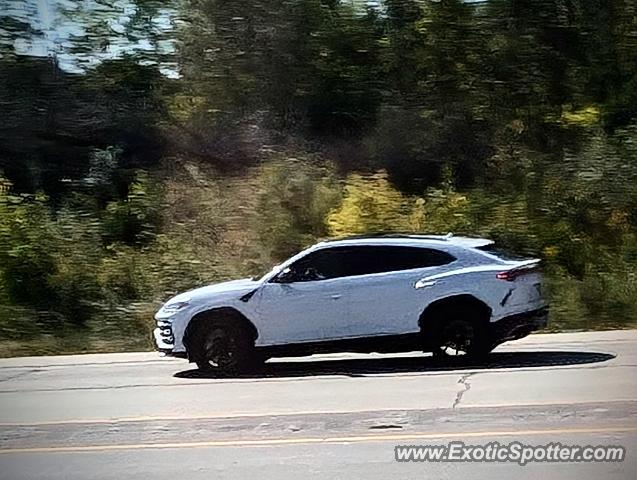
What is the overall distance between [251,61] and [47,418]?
279cm

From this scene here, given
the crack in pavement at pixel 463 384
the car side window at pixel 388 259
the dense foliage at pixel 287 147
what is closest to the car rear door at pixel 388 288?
the car side window at pixel 388 259

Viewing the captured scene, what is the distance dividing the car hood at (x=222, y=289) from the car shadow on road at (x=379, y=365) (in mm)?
491

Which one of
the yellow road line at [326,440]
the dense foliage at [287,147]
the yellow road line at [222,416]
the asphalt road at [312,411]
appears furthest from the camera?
the dense foliage at [287,147]

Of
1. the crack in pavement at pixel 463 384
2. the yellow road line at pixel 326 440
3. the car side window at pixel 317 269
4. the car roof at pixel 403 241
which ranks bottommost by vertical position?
the yellow road line at pixel 326 440

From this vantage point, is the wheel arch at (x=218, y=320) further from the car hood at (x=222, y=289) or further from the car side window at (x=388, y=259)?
the car side window at (x=388, y=259)

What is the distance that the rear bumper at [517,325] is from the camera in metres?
7.94

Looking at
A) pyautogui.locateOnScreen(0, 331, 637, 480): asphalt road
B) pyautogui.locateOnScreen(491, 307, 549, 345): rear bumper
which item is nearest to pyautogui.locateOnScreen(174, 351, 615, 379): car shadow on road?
pyautogui.locateOnScreen(0, 331, 637, 480): asphalt road

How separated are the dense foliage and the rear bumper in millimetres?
130

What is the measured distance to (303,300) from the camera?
7.98 meters

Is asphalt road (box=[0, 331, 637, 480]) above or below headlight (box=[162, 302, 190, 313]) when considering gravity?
below

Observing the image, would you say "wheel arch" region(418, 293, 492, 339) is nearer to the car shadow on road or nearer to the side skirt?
the side skirt

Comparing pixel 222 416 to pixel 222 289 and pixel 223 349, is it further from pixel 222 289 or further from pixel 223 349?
pixel 222 289

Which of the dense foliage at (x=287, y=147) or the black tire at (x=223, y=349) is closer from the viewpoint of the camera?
the black tire at (x=223, y=349)

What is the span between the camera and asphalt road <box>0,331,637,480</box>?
7.35 metres
